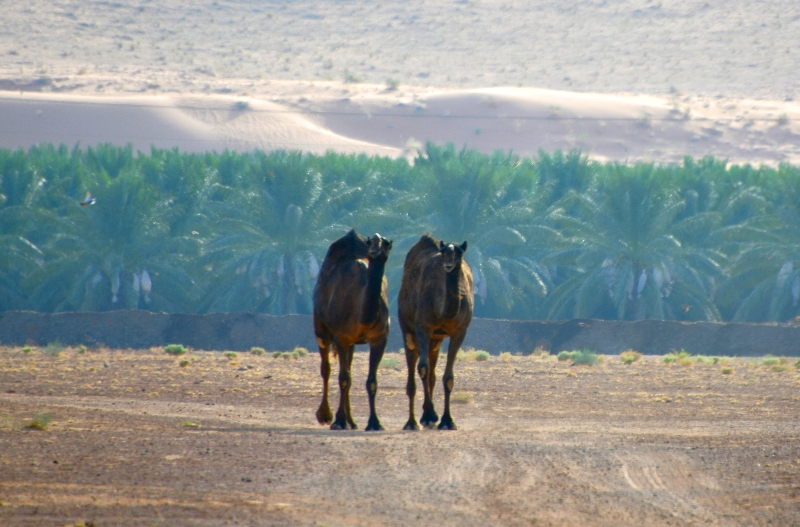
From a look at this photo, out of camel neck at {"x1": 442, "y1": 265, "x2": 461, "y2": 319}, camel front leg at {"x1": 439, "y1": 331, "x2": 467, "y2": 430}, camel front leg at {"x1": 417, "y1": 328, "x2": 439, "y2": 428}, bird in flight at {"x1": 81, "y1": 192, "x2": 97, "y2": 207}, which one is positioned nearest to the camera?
camel neck at {"x1": 442, "y1": 265, "x2": 461, "y2": 319}

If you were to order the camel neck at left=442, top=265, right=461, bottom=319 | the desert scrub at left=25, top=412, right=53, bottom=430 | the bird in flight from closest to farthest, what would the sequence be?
the desert scrub at left=25, top=412, right=53, bottom=430 → the camel neck at left=442, top=265, right=461, bottom=319 → the bird in flight

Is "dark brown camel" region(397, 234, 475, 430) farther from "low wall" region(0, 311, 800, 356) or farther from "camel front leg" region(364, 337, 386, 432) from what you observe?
"low wall" region(0, 311, 800, 356)

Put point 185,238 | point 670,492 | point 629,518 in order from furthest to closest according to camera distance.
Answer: point 185,238
point 670,492
point 629,518

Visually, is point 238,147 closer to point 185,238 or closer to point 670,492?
point 185,238

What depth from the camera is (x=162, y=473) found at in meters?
10.5

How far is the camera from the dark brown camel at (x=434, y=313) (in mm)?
13766

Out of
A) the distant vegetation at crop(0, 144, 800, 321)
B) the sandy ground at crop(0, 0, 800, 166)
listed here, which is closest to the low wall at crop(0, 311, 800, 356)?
the distant vegetation at crop(0, 144, 800, 321)

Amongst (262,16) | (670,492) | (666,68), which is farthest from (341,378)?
(262,16)

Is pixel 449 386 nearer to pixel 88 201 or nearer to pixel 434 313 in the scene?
pixel 434 313

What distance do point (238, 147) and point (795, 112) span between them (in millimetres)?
49024

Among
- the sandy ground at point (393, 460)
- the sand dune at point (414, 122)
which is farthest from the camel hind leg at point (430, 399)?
the sand dune at point (414, 122)

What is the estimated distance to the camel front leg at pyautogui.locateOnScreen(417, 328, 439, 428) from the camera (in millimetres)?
14148

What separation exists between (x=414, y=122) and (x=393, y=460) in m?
88.5

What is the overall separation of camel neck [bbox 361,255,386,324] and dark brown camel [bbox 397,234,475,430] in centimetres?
66
